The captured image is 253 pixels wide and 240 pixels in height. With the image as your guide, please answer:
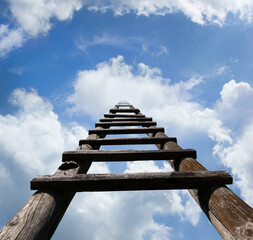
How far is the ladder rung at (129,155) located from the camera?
2027 millimetres

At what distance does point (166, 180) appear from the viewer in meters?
1.46

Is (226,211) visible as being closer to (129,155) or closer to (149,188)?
(149,188)

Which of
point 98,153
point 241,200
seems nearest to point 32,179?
point 98,153

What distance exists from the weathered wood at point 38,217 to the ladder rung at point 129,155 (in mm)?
495

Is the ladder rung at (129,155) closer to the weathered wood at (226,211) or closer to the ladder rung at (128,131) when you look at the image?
the weathered wood at (226,211)

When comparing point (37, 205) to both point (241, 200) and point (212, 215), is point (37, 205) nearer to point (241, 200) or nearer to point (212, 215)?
point (212, 215)

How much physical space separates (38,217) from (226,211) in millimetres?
1155

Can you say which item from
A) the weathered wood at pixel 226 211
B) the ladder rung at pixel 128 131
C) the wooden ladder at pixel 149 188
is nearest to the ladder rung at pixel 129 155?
the wooden ladder at pixel 149 188

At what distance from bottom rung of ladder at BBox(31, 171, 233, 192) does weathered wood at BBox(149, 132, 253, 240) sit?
0.10 meters

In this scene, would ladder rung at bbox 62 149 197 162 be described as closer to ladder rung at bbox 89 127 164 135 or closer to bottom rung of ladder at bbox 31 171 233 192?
bottom rung of ladder at bbox 31 171 233 192

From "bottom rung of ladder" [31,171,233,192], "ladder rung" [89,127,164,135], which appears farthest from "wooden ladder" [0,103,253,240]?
"ladder rung" [89,127,164,135]

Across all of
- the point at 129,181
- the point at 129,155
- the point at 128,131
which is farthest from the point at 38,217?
the point at 128,131

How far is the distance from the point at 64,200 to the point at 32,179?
287 mm

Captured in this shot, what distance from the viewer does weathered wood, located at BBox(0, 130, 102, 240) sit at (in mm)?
1054
